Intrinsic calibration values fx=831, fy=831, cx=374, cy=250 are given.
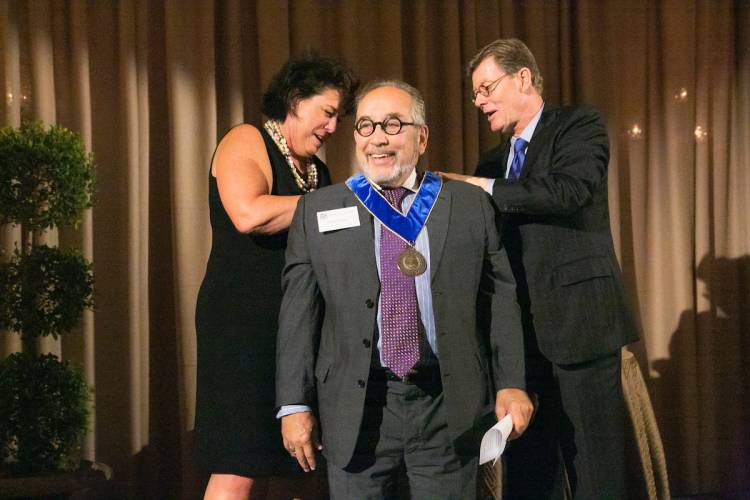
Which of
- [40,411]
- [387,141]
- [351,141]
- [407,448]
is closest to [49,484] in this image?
[40,411]

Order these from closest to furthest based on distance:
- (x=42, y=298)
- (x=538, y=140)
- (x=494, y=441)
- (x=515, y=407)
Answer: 1. (x=494, y=441)
2. (x=515, y=407)
3. (x=538, y=140)
4. (x=42, y=298)

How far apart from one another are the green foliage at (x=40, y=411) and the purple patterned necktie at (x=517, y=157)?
1.82m

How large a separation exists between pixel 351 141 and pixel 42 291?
1.64 m

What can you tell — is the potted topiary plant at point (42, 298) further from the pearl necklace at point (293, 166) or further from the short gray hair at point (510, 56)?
the short gray hair at point (510, 56)

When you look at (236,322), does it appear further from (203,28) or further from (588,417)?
(203,28)

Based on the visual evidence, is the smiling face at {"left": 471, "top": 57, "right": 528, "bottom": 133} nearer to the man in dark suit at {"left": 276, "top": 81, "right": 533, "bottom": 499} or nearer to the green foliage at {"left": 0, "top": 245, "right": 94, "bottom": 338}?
the man in dark suit at {"left": 276, "top": 81, "right": 533, "bottom": 499}

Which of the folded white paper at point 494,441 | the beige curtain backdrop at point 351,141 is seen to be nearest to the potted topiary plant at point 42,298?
the beige curtain backdrop at point 351,141

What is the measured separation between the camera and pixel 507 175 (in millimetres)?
2834

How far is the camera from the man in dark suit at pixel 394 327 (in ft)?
Result: 6.70

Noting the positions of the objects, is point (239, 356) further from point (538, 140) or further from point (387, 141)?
point (538, 140)

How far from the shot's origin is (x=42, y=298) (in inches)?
126

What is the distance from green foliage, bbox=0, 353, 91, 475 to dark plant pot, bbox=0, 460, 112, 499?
8 centimetres

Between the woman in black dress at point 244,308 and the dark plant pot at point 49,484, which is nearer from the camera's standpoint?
the woman in black dress at point 244,308

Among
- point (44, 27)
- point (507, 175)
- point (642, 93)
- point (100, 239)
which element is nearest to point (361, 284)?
point (507, 175)
